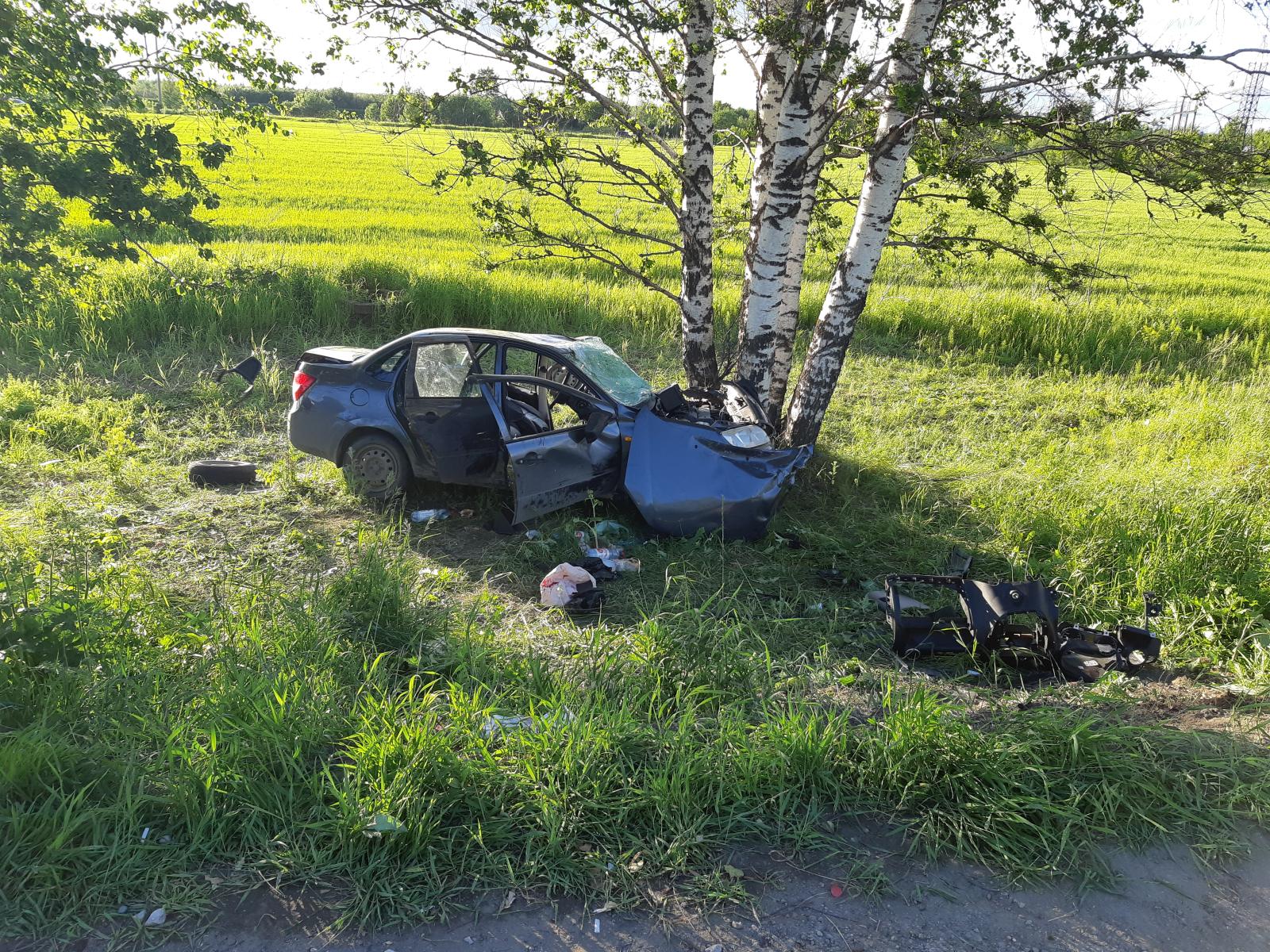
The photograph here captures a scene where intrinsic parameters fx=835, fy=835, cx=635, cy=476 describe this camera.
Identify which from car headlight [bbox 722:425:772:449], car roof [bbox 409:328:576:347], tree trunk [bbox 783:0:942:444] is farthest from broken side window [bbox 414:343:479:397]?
tree trunk [bbox 783:0:942:444]

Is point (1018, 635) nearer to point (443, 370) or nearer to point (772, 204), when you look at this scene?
point (772, 204)

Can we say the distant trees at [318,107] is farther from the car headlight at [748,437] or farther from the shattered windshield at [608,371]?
the car headlight at [748,437]

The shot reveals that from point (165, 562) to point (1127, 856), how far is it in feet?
19.0

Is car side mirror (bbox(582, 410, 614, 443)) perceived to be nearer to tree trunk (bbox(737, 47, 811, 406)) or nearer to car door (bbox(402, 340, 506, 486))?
car door (bbox(402, 340, 506, 486))

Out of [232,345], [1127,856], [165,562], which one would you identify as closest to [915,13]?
[1127,856]

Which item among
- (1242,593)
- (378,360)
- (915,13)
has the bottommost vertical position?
(1242,593)

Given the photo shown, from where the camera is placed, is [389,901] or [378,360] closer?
[389,901]

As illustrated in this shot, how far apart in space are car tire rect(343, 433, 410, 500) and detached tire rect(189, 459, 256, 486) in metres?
1.10

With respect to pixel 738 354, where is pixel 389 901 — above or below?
below

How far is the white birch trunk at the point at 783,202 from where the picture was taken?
21.7 ft

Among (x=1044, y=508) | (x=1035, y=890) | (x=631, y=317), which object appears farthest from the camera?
(x=631, y=317)

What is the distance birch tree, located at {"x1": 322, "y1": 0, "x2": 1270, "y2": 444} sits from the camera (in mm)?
5895

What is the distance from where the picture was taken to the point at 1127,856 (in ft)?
11.2

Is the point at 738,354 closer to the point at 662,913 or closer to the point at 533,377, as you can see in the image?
the point at 533,377
